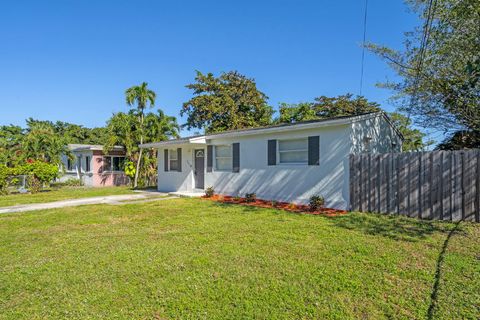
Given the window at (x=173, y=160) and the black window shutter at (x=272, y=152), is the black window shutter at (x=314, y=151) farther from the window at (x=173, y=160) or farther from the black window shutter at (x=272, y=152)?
the window at (x=173, y=160)

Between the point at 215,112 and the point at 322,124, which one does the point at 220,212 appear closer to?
the point at 322,124

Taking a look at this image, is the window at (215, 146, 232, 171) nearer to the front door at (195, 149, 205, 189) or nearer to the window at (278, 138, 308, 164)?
the front door at (195, 149, 205, 189)

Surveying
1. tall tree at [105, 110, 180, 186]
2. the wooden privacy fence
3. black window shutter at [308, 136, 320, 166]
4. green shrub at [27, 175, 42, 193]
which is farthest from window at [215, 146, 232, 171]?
green shrub at [27, 175, 42, 193]

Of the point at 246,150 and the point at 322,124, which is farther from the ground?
the point at 322,124

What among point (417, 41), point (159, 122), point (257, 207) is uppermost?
point (417, 41)

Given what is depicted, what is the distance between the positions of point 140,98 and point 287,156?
12.4m

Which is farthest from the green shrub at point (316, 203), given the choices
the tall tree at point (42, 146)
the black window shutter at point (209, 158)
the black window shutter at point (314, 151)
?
the tall tree at point (42, 146)

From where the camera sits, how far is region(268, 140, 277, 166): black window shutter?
10953mm

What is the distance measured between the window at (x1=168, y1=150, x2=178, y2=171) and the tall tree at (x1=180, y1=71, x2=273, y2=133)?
993cm

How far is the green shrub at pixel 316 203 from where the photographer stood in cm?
920

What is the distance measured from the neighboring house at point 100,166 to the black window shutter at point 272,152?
1365 cm

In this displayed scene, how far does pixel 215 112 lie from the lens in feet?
81.8

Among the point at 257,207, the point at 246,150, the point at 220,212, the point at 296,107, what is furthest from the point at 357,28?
the point at 296,107

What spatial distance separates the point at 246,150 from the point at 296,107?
15928mm
